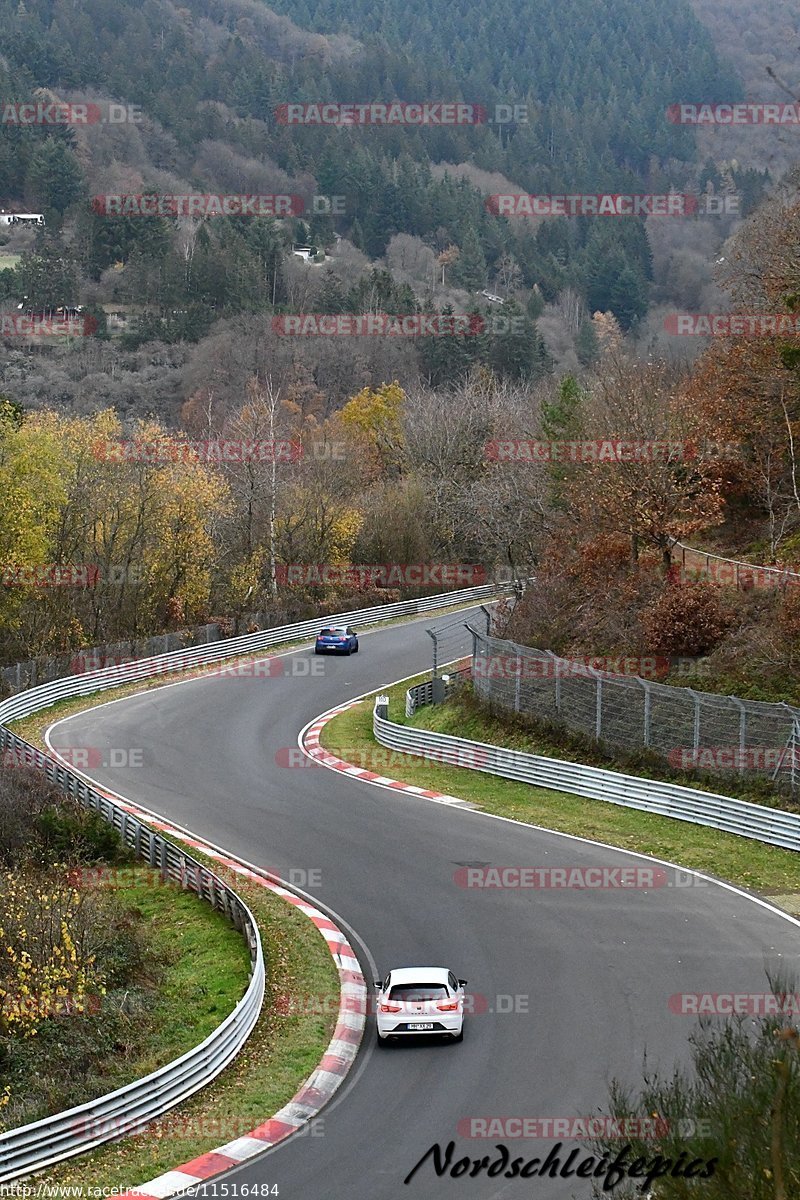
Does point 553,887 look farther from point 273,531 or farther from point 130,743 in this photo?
point 273,531

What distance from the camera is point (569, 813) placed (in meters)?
29.8

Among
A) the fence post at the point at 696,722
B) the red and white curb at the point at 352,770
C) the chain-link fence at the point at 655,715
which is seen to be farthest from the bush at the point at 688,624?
the red and white curb at the point at 352,770

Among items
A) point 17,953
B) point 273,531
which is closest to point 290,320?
point 273,531

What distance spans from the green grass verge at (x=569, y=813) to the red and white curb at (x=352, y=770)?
0.28 m

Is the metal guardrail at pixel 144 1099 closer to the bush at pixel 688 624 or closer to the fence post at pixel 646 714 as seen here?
the fence post at pixel 646 714

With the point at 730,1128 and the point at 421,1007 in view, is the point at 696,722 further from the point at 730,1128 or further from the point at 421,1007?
the point at 730,1128

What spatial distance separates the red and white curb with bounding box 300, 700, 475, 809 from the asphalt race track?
462 millimetres

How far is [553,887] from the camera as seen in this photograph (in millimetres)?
24625

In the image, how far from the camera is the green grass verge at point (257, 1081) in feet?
47.3

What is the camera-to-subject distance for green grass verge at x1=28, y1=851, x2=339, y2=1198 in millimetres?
14422

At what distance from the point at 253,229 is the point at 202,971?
383ft

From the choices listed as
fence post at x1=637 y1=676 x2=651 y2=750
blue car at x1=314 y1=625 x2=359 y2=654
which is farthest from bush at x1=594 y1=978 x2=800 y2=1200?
blue car at x1=314 y1=625 x2=359 y2=654

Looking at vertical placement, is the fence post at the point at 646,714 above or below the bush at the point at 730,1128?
below

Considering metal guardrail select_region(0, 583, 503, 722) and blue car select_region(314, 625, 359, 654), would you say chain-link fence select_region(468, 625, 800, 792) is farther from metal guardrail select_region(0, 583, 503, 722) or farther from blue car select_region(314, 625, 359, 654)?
metal guardrail select_region(0, 583, 503, 722)
